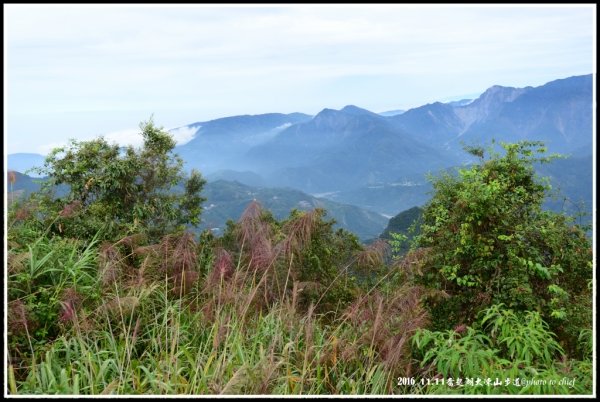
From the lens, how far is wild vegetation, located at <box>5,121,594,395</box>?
1.81m

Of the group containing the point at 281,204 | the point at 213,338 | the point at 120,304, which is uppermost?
the point at 120,304

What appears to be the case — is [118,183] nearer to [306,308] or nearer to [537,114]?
[306,308]

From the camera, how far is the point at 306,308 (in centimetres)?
311

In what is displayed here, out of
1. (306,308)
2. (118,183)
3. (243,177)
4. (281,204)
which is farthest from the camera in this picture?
(243,177)

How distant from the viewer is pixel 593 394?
1648 millimetres

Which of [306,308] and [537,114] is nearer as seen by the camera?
[306,308]

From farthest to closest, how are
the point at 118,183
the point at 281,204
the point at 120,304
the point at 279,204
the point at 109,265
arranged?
the point at 281,204
the point at 279,204
the point at 118,183
the point at 109,265
the point at 120,304

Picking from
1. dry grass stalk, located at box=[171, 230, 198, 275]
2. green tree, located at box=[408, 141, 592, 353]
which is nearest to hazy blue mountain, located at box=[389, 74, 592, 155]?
green tree, located at box=[408, 141, 592, 353]

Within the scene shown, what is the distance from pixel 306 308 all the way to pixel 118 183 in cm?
428

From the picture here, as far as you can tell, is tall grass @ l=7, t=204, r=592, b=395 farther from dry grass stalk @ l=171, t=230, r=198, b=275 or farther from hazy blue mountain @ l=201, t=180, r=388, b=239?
hazy blue mountain @ l=201, t=180, r=388, b=239

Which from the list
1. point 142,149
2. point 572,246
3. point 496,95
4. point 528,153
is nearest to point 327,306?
point 572,246

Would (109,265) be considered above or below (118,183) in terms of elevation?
below

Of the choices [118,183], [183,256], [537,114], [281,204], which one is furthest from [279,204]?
[537,114]

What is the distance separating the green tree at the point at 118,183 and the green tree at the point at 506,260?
3800 millimetres
